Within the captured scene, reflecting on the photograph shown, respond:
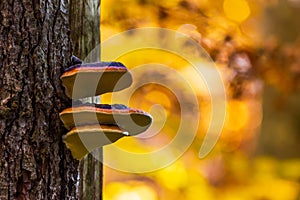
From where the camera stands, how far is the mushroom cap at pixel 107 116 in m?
0.89

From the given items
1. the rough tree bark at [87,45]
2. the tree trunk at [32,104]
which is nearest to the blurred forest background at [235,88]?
the rough tree bark at [87,45]

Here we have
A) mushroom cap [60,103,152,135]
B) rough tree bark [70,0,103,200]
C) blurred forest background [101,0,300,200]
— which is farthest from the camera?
blurred forest background [101,0,300,200]

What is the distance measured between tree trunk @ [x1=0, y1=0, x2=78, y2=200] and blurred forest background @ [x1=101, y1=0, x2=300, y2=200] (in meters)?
1.06

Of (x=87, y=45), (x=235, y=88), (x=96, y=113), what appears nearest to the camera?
(x=96, y=113)

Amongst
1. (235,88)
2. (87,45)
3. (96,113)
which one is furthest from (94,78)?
(235,88)

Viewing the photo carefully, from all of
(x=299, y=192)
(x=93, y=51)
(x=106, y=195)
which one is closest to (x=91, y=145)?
(x=93, y=51)

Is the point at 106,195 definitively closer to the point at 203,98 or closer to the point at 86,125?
the point at 203,98

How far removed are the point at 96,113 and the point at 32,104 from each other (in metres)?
0.15

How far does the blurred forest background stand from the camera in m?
2.20

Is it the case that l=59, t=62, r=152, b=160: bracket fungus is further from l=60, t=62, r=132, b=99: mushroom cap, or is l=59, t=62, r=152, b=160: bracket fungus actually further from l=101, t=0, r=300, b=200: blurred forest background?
l=101, t=0, r=300, b=200: blurred forest background

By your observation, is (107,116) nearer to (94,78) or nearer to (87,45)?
(94,78)

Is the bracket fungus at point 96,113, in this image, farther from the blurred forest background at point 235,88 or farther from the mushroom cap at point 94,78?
the blurred forest background at point 235,88

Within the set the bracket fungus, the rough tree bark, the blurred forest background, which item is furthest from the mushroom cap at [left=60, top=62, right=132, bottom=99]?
the blurred forest background

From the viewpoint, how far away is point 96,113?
885 millimetres
